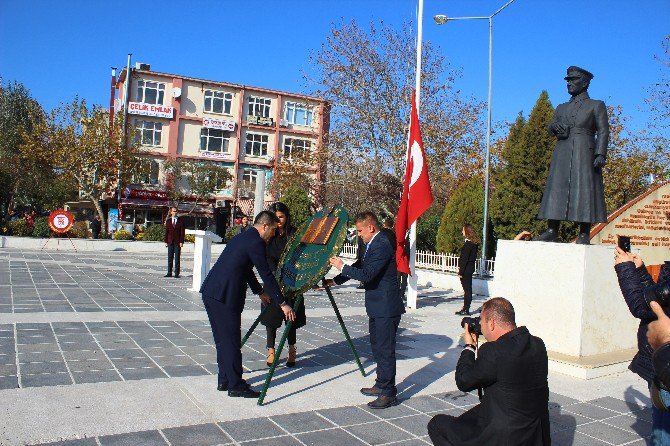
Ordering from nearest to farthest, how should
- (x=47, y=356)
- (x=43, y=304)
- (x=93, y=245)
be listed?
(x=47, y=356) → (x=43, y=304) → (x=93, y=245)

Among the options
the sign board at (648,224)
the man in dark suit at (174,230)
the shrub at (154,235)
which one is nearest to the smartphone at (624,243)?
the sign board at (648,224)

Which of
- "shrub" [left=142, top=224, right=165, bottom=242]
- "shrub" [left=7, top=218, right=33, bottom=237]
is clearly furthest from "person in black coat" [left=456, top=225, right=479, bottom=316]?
"shrub" [left=7, top=218, right=33, bottom=237]

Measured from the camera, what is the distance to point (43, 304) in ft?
30.4

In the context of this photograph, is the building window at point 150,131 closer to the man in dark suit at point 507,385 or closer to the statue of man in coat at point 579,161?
the statue of man in coat at point 579,161

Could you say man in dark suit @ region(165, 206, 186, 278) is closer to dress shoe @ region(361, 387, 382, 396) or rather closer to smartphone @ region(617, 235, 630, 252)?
dress shoe @ region(361, 387, 382, 396)

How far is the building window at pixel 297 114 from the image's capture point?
5100 cm

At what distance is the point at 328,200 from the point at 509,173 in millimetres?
12242

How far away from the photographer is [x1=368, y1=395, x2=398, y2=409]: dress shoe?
16.8ft

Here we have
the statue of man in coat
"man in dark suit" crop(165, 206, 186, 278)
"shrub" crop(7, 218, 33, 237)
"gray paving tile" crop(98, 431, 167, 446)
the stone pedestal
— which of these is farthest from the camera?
"shrub" crop(7, 218, 33, 237)

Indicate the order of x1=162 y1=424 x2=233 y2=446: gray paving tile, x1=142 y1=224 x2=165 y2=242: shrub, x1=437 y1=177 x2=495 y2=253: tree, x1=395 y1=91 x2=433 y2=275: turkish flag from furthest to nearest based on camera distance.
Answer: x1=142 y1=224 x2=165 y2=242: shrub, x1=437 y1=177 x2=495 y2=253: tree, x1=395 y1=91 x2=433 y2=275: turkish flag, x1=162 y1=424 x2=233 y2=446: gray paving tile

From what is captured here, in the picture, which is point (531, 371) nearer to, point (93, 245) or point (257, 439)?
point (257, 439)

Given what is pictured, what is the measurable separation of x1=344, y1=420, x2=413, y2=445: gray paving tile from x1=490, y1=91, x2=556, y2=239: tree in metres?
14.7

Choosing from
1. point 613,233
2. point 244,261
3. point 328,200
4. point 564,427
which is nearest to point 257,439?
point 244,261

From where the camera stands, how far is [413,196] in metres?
10.1
